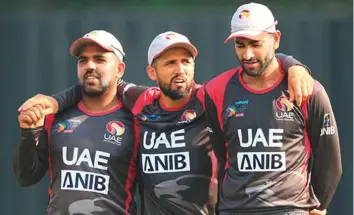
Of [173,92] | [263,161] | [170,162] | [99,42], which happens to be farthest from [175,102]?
[263,161]

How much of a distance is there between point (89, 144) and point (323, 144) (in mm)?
1368

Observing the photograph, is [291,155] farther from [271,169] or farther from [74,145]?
[74,145]

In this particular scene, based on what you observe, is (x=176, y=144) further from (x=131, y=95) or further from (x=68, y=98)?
(x=68, y=98)

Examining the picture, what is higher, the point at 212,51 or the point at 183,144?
the point at 212,51

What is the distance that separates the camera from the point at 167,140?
20.3 feet

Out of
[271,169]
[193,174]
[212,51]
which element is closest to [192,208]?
[193,174]

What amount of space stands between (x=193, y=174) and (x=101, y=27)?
3101 millimetres

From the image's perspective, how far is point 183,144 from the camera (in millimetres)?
6168

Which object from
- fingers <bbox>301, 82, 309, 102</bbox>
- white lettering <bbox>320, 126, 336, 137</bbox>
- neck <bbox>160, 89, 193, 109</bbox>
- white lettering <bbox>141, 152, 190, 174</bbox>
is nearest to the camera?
fingers <bbox>301, 82, 309, 102</bbox>

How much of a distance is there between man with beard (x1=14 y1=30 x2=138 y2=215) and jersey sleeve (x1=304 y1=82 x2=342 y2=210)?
1078 millimetres

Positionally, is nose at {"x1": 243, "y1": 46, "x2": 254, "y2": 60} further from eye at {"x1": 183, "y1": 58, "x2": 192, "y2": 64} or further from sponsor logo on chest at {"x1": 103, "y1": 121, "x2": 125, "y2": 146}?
sponsor logo on chest at {"x1": 103, "y1": 121, "x2": 125, "y2": 146}

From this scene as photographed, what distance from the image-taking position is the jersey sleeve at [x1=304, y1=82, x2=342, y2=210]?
232 inches

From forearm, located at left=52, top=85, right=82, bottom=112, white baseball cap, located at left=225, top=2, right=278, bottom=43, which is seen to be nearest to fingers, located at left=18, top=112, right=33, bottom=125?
forearm, located at left=52, top=85, right=82, bottom=112

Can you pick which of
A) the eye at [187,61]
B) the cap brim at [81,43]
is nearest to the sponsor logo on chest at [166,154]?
the eye at [187,61]
